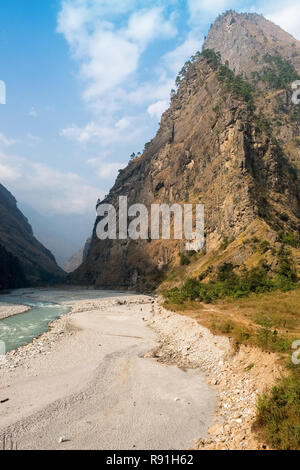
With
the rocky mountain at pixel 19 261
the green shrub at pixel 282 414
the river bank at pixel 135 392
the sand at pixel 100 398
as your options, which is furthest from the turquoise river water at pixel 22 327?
the rocky mountain at pixel 19 261

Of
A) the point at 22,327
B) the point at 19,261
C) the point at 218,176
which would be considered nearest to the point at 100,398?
the point at 22,327

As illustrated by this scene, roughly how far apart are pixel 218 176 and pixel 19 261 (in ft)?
367

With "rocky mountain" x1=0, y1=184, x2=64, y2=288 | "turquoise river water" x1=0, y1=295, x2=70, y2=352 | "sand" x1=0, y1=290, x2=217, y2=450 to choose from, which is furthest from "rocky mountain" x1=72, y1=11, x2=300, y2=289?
"sand" x1=0, y1=290, x2=217, y2=450

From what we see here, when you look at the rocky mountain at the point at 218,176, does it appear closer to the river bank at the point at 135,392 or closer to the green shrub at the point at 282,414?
the river bank at the point at 135,392

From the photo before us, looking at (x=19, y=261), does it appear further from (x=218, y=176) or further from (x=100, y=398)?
(x=100, y=398)

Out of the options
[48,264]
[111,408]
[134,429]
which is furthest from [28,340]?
[48,264]

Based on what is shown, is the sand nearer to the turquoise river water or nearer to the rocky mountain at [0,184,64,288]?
the turquoise river water

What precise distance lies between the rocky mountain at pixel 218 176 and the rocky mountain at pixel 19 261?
2567cm

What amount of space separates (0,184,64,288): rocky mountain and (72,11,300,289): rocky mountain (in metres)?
25.7

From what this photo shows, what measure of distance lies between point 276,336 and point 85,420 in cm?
1417

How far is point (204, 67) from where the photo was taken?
118812 mm

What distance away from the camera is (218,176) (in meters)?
83.8

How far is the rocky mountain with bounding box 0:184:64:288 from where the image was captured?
123 meters

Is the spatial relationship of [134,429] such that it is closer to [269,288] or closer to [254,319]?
[254,319]
